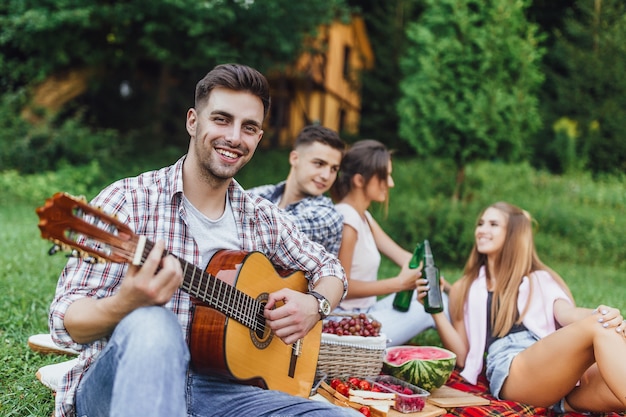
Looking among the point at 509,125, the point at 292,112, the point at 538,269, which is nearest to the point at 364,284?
the point at 538,269

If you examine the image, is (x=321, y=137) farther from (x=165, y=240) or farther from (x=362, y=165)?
(x=165, y=240)

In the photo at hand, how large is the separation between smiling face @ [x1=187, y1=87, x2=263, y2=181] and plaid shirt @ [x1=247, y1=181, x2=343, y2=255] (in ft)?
4.28

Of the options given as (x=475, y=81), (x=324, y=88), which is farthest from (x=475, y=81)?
(x=324, y=88)

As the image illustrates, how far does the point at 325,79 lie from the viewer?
66.6 feet

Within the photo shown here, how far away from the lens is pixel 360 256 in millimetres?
4379

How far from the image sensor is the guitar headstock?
1.67 meters

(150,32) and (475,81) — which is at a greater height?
(150,32)

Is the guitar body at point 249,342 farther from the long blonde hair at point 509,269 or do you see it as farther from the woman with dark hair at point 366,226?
the long blonde hair at point 509,269

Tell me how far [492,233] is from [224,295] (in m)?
2.59

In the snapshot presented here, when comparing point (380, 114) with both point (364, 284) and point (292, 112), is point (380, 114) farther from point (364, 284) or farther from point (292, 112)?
point (364, 284)

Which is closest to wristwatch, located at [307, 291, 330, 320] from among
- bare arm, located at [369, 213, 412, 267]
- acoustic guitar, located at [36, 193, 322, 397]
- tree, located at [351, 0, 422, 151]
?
acoustic guitar, located at [36, 193, 322, 397]

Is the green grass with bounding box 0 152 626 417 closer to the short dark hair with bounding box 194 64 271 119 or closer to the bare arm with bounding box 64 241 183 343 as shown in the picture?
the bare arm with bounding box 64 241 183 343

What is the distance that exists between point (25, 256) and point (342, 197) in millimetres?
3585

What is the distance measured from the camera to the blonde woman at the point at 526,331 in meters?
3.13
